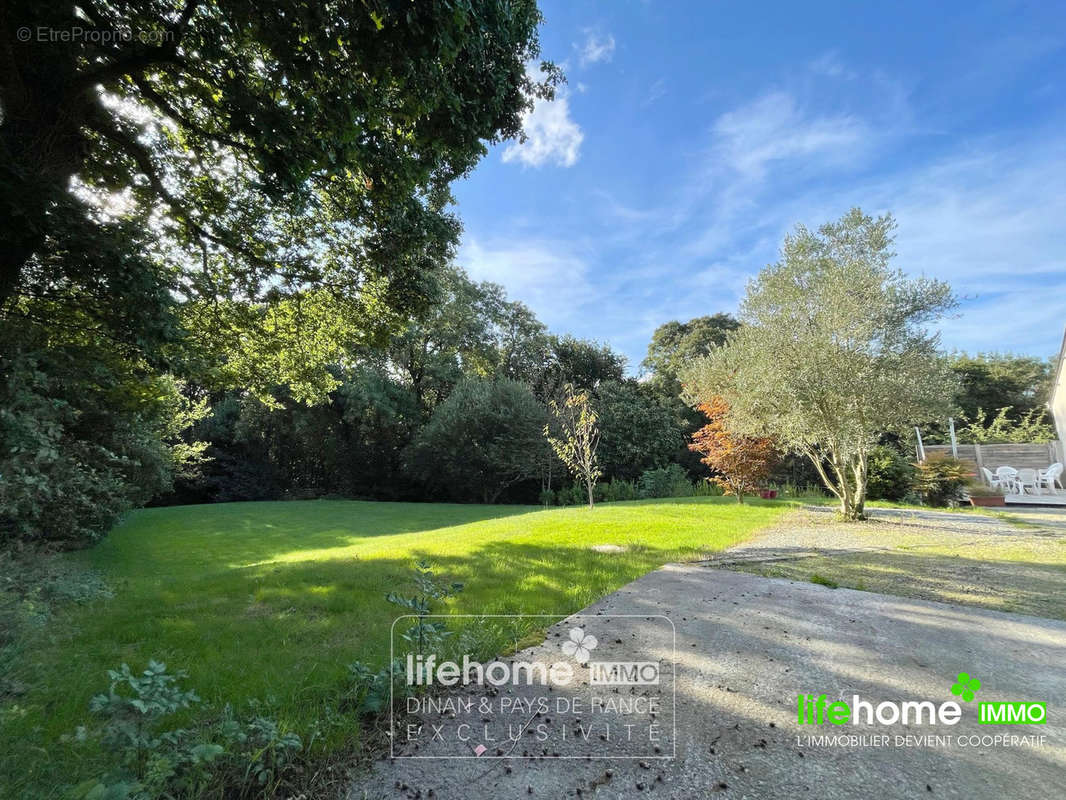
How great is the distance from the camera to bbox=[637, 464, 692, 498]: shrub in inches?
712

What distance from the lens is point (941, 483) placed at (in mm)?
12938

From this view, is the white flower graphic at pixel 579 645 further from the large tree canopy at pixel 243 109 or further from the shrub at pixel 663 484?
the shrub at pixel 663 484

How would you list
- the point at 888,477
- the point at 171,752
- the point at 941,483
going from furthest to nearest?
the point at 888,477 → the point at 941,483 → the point at 171,752

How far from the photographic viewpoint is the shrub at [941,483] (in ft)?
42.4

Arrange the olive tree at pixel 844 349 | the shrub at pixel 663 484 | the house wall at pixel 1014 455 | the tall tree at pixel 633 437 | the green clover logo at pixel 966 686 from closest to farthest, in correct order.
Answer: the green clover logo at pixel 966 686
the olive tree at pixel 844 349
the house wall at pixel 1014 455
the shrub at pixel 663 484
the tall tree at pixel 633 437

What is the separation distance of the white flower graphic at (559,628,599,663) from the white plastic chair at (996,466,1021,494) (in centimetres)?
1831

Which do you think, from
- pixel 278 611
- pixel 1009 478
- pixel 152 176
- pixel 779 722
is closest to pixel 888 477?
pixel 1009 478

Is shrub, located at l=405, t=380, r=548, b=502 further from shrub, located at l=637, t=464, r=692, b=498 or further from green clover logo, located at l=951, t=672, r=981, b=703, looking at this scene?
green clover logo, located at l=951, t=672, r=981, b=703

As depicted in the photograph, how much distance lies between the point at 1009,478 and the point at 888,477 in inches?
164

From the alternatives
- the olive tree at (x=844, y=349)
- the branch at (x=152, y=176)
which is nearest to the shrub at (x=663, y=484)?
the olive tree at (x=844, y=349)

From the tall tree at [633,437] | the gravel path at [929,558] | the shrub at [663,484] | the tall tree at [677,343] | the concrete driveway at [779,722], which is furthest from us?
the tall tree at [677,343]

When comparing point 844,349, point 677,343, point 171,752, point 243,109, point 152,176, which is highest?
point 677,343

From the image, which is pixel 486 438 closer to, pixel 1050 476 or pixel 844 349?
pixel 844 349

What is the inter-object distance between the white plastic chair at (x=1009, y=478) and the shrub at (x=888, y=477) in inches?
127
